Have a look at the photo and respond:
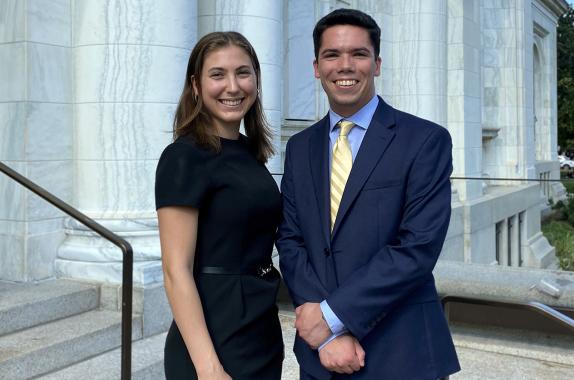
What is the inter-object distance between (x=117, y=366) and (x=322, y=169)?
3.09 meters

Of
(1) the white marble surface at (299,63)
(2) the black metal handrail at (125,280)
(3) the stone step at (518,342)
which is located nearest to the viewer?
(2) the black metal handrail at (125,280)

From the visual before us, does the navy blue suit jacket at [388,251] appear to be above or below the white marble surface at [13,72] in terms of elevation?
below

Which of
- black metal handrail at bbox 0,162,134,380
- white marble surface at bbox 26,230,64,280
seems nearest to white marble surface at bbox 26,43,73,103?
white marble surface at bbox 26,230,64,280

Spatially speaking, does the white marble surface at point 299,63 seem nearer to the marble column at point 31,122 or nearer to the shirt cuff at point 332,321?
the marble column at point 31,122

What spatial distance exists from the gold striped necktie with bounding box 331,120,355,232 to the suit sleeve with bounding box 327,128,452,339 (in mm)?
257

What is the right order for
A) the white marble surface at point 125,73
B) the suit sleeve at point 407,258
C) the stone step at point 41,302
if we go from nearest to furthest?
1. the suit sleeve at point 407,258
2. the stone step at point 41,302
3. the white marble surface at point 125,73

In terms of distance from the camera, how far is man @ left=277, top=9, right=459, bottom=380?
7.66 ft

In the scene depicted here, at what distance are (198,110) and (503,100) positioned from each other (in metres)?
16.4

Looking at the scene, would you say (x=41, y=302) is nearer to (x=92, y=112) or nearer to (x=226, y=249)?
(x=92, y=112)

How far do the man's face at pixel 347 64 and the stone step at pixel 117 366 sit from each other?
3.19 meters

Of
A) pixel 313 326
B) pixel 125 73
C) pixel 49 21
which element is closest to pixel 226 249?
pixel 313 326

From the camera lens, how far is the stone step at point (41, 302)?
16.2 ft

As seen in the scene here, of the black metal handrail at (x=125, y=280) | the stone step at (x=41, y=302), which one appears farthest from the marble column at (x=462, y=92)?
the black metal handrail at (x=125, y=280)

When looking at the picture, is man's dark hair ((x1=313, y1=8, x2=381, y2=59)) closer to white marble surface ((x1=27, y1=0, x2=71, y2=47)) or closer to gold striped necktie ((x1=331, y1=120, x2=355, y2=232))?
gold striped necktie ((x1=331, y1=120, x2=355, y2=232))
